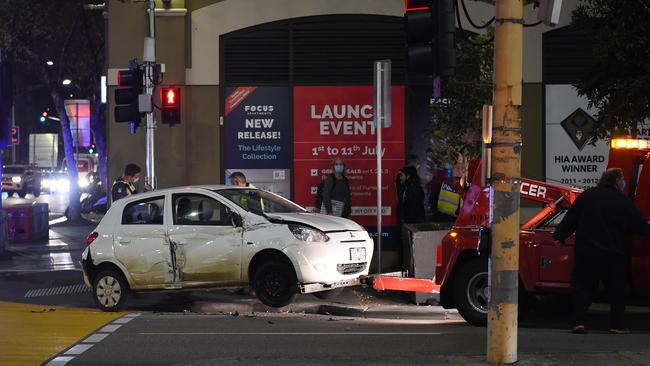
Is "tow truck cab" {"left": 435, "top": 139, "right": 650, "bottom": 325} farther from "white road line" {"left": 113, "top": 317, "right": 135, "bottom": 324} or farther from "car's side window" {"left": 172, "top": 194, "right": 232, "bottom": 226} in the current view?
"white road line" {"left": 113, "top": 317, "right": 135, "bottom": 324}

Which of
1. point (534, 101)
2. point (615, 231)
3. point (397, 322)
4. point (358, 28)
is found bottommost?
point (397, 322)

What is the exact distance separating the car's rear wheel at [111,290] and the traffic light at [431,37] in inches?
237

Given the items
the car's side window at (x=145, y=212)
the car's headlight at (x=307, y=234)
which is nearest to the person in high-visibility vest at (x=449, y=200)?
the car's headlight at (x=307, y=234)

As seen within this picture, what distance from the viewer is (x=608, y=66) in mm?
13234

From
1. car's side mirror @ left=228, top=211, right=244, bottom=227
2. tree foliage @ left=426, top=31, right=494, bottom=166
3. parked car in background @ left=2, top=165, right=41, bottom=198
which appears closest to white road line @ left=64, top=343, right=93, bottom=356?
car's side mirror @ left=228, top=211, right=244, bottom=227

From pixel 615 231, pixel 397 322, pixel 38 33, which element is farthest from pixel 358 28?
pixel 38 33

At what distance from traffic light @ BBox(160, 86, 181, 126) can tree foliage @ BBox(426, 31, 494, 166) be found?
183 inches

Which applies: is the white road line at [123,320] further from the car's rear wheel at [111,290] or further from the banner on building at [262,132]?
the banner on building at [262,132]

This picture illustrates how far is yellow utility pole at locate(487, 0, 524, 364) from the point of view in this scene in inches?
310

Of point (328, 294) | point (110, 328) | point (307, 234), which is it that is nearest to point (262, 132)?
point (328, 294)

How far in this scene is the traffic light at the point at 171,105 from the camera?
17.5 meters

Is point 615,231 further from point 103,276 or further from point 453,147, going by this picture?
point 103,276

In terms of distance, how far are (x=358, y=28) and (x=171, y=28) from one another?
3483 mm

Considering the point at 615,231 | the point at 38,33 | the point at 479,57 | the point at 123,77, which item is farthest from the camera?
the point at 38,33
